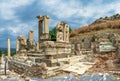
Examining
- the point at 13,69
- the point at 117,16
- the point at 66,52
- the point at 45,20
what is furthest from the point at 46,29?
the point at 117,16

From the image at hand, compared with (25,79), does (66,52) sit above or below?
above

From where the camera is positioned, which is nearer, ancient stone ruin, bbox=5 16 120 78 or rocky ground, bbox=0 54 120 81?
rocky ground, bbox=0 54 120 81

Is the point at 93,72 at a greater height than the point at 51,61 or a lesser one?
lesser

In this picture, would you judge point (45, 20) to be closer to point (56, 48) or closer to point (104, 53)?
point (56, 48)

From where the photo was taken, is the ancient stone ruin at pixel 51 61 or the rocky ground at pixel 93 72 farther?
the ancient stone ruin at pixel 51 61

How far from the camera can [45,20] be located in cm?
2984

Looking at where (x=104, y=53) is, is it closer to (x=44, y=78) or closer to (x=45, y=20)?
(x=44, y=78)

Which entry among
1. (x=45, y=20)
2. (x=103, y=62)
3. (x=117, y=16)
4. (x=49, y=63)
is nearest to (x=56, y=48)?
(x=49, y=63)

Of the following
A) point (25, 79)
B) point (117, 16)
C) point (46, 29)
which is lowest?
point (25, 79)

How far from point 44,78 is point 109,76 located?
4573mm

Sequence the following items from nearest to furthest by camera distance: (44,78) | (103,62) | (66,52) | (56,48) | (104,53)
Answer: (44,78) → (103,62) → (104,53) → (56,48) → (66,52)

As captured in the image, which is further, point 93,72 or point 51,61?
point 51,61

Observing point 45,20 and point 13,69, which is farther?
point 45,20

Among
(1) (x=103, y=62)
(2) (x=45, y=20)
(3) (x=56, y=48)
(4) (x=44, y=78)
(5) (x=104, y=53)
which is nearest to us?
(4) (x=44, y=78)
